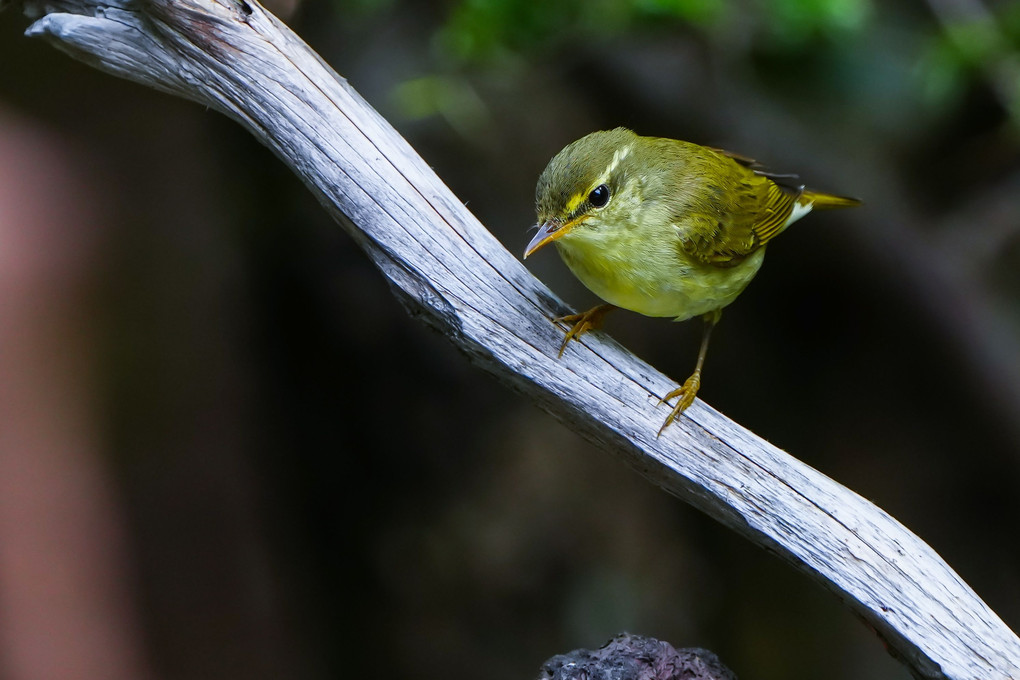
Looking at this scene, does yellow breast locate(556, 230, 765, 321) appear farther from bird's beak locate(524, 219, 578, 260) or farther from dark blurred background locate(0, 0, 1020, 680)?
dark blurred background locate(0, 0, 1020, 680)

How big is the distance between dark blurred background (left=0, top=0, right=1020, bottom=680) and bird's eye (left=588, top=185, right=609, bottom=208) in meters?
1.41

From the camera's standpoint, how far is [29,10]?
230 centimetres

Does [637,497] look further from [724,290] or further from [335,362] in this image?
[724,290]

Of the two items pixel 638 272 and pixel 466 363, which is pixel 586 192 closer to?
pixel 638 272

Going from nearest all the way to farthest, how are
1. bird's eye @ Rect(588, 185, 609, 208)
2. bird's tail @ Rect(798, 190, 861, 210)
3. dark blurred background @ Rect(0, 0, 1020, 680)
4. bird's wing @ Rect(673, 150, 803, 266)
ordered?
1. bird's eye @ Rect(588, 185, 609, 208)
2. bird's wing @ Rect(673, 150, 803, 266)
3. bird's tail @ Rect(798, 190, 861, 210)
4. dark blurred background @ Rect(0, 0, 1020, 680)

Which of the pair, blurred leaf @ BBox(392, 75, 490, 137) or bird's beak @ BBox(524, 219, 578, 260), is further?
blurred leaf @ BBox(392, 75, 490, 137)

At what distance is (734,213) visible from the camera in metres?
2.69

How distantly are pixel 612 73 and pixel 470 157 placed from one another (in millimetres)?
889

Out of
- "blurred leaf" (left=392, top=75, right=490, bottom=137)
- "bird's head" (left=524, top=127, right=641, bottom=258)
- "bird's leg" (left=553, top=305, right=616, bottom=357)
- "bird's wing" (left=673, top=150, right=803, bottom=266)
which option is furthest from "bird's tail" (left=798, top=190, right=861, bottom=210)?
"blurred leaf" (left=392, top=75, right=490, bottom=137)

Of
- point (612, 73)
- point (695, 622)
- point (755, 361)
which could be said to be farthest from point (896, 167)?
point (695, 622)

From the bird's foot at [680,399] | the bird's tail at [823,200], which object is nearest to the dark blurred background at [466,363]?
the bird's tail at [823,200]

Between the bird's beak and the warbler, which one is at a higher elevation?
the warbler

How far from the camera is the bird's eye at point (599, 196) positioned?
229 cm

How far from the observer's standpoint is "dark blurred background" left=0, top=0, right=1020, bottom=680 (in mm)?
3736
